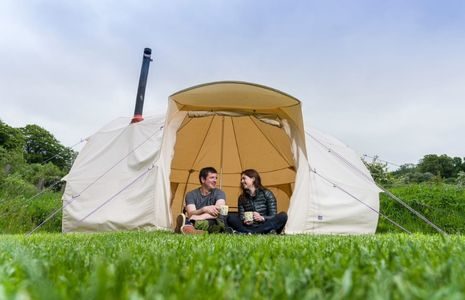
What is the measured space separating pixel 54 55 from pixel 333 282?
41.9 feet

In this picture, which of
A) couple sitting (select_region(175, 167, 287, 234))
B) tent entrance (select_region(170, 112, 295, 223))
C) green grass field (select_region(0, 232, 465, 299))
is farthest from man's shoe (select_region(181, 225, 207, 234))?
green grass field (select_region(0, 232, 465, 299))

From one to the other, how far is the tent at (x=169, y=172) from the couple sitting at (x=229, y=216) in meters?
0.23

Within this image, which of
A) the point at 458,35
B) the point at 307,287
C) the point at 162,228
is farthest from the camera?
the point at 458,35

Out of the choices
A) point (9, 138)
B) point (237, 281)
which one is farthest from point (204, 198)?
point (9, 138)

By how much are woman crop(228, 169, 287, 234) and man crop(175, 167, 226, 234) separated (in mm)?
203

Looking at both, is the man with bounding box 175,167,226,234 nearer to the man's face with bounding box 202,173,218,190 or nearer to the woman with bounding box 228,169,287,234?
the man's face with bounding box 202,173,218,190

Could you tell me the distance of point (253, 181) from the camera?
18.4 feet

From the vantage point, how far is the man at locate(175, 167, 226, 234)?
504 cm

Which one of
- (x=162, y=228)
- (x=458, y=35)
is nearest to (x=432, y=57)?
(x=458, y=35)

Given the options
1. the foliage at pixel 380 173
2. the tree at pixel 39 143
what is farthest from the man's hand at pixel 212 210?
the tree at pixel 39 143

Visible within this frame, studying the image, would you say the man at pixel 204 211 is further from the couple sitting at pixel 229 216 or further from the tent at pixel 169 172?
the tent at pixel 169 172

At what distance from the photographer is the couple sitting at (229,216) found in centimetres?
508

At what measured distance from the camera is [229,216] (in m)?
5.23

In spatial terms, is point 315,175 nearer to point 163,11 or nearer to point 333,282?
point 333,282
